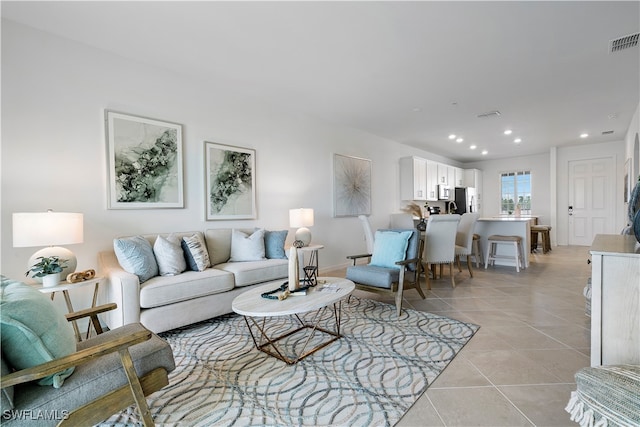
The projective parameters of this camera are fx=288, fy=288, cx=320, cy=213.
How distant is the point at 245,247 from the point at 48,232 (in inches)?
69.2

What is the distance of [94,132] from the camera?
9.12 ft

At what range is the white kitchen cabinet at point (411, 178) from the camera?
6680 millimetres

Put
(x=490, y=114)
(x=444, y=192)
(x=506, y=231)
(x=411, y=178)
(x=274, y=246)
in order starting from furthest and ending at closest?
(x=444, y=192) → (x=411, y=178) → (x=506, y=231) → (x=490, y=114) → (x=274, y=246)

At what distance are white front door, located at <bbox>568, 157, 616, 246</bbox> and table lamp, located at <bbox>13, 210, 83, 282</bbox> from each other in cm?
1015

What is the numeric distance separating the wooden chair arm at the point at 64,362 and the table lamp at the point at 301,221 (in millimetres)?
2935

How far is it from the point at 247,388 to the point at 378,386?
817mm

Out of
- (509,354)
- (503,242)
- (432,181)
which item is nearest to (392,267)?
(509,354)

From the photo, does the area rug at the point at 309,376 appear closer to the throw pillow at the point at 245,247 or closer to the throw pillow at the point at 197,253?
the throw pillow at the point at 197,253

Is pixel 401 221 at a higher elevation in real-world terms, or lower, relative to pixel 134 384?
higher

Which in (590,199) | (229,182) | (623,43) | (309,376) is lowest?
(309,376)

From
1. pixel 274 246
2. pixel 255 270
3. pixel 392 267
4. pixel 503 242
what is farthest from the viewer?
pixel 503 242

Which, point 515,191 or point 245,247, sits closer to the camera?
point 245,247

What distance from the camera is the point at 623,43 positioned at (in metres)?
2.72

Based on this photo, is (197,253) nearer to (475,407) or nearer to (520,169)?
(475,407)
